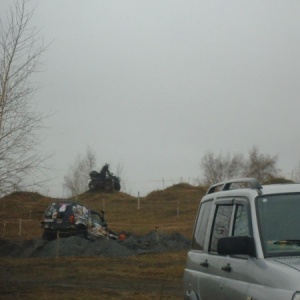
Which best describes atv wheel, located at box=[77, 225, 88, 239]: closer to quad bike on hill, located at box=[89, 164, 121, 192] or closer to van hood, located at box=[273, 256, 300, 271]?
van hood, located at box=[273, 256, 300, 271]

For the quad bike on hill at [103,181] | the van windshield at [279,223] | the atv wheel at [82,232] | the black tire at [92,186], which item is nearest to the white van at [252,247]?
the van windshield at [279,223]

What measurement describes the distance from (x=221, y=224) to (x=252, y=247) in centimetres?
147

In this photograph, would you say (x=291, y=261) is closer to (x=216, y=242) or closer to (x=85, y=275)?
(x=216, y=242)

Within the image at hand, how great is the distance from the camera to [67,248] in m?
30.3

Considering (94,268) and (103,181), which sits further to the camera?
(103,181)

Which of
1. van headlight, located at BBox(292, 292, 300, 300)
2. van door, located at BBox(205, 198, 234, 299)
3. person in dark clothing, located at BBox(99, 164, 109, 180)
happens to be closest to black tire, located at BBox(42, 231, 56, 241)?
van door, located at BBox(205, 198, 234, 299)

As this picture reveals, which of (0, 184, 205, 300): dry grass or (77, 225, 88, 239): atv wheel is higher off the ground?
(77, 225, 88, 239): atv wheel

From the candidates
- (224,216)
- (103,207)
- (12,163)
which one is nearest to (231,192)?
(224,216)

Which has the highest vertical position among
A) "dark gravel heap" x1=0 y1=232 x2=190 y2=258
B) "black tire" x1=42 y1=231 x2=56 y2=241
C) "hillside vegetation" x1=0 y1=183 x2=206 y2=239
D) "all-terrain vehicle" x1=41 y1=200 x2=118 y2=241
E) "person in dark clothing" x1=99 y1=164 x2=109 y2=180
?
"person in dark clothing" x1=99 y1=164 x2=109 y2=180

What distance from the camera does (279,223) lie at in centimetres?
640

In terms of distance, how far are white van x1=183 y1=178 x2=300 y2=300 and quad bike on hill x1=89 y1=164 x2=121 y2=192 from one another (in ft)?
181

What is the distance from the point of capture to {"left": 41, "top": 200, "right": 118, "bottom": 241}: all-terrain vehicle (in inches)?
1304

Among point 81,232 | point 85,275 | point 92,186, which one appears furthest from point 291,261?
point 92,186

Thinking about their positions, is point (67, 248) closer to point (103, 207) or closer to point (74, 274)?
point (74, 274)
